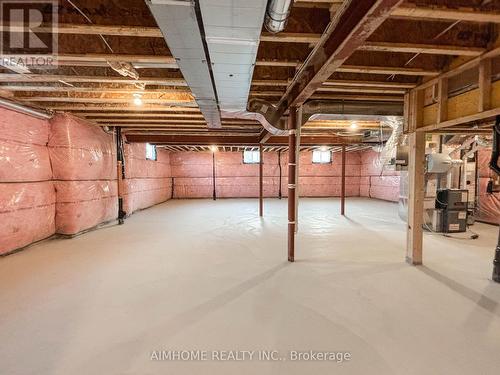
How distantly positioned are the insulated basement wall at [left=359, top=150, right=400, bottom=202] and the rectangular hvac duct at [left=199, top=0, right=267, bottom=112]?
7.75 meters

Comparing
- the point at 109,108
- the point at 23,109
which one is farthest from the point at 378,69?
the point at 23,109

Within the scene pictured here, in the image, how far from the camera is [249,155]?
1076cm

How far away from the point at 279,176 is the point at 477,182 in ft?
21.0

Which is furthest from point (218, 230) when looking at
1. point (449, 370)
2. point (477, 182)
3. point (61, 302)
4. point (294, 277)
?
→ point (477, 182)

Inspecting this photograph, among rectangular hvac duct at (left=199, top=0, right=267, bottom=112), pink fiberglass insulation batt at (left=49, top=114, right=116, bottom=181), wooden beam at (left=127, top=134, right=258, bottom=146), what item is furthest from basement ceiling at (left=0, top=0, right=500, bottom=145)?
wooden beam at (left=127, top=134, right=258, bottom=146)

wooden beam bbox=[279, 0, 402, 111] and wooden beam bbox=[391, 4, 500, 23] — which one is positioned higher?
wooden beam bbox=[391, 4, 500, 23]

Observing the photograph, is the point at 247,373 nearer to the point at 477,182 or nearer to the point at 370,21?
the point at 370,21

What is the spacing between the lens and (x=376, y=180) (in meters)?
9.98

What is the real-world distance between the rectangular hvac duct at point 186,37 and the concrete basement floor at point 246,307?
6.27 feet

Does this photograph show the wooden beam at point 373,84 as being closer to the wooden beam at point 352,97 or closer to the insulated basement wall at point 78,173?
the wooden beam at point 352,97

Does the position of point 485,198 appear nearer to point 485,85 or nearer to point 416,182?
point 416,182

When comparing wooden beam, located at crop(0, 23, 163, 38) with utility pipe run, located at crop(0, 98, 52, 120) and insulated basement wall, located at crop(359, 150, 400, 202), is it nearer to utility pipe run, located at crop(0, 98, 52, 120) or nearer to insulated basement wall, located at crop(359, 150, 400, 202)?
utility pipe run, located at crop(0, 98, 52, 120)

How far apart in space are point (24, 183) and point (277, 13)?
391 centimetres

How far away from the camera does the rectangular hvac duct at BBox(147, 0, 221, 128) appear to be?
4.13 feet
